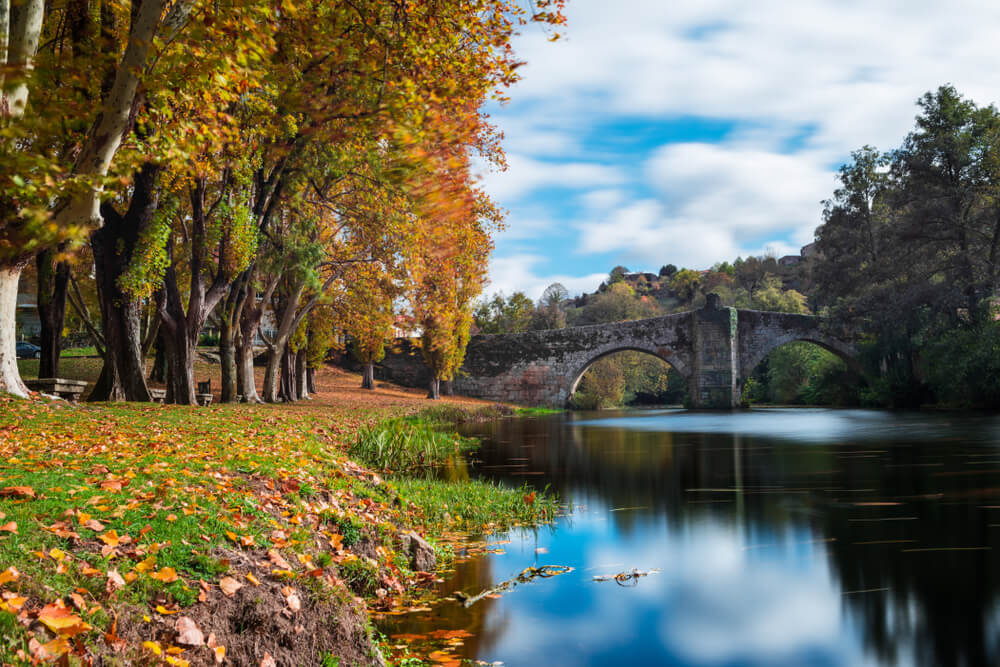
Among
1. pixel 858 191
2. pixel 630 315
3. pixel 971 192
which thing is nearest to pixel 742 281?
pixel 630 315

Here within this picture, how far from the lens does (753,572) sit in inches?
175

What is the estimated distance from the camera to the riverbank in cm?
221

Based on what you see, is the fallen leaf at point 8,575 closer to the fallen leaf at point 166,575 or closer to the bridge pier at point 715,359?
the fallen leaf at point 166,575

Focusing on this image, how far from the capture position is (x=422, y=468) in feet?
29.5

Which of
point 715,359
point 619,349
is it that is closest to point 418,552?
point 715,359

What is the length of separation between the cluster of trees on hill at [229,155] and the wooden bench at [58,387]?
0.48 m

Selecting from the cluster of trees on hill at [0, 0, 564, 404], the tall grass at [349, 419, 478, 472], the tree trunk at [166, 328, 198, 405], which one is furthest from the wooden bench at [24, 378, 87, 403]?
the tall grass at [349, 419, 478, 472]

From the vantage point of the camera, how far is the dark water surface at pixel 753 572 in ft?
10.7

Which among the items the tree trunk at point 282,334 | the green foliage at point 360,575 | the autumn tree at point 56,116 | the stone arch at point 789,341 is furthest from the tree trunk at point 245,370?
the stone arch at point 789,341

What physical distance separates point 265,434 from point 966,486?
7.53 m

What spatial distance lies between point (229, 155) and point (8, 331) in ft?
12.2

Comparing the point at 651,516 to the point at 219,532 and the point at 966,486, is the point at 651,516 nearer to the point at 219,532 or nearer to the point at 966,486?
the point at 966,486

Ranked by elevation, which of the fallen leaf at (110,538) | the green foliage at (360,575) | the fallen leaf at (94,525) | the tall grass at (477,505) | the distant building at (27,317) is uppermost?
the distant building at (27,317)

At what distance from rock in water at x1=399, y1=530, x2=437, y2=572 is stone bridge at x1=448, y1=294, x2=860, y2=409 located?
91.9 ft
